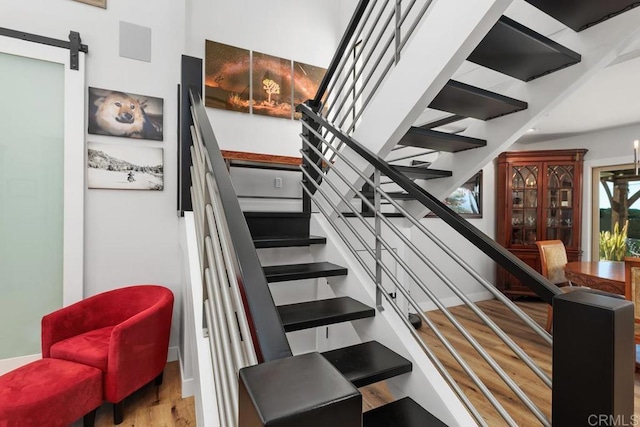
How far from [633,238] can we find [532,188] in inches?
52.3

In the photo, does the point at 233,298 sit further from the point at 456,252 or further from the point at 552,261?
the point at 456,252

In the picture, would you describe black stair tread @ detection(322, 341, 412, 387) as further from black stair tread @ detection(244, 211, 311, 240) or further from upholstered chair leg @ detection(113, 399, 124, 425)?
upholstered chair leg @ detection(113, 399, 124, 425)

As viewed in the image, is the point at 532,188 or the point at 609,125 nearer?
the point at 609,125

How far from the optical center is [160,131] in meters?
2.62

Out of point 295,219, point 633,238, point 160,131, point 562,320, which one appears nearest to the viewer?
point 562,320

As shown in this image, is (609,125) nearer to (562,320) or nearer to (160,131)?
(562,320)

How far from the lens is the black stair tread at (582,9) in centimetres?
128

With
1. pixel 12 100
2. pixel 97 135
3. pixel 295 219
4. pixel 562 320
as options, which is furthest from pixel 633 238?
pixel 12 100

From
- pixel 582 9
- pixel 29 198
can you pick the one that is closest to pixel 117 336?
pixel 29 198

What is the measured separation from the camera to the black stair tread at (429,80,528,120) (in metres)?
1.53

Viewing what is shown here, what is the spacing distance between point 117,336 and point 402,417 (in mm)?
1581

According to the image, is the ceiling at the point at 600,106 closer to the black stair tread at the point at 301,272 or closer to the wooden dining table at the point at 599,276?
the wooden dining table at the point at 599,276

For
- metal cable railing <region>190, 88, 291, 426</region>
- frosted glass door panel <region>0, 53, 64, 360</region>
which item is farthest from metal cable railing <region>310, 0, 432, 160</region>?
frosted glass door panel <region>0, 53, 64, 360</region>

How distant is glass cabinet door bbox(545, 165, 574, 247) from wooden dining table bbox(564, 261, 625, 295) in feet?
4.90
